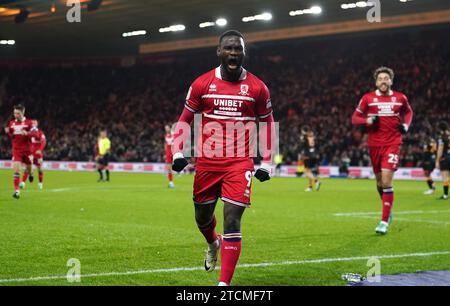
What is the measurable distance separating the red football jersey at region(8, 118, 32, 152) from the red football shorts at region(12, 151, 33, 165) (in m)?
0.10

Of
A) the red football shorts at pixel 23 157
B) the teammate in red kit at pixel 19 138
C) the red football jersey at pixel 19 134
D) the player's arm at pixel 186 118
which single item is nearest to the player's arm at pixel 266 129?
the player's arm at pixel 186 118

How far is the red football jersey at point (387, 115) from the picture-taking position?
11.9 meters

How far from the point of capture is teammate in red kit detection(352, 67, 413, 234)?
464 inches

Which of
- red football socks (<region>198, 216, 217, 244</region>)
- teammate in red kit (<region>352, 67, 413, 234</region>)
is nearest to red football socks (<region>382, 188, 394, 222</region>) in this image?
teammate in red kit (<region>352, 67, 413, 234</region>)

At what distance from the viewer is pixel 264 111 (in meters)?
7.27

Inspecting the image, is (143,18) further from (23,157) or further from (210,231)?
(210,231)

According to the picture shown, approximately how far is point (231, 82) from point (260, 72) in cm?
4182

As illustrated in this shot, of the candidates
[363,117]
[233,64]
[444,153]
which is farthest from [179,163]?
[444,153]

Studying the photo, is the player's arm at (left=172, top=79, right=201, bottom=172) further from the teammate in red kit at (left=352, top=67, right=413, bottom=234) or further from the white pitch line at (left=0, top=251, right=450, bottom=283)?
the teammate in red kit at (left=352, top=67, right=413, bottom=234)

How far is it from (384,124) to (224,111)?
567cm

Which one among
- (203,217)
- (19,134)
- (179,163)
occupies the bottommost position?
(203,217)

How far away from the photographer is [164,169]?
40969mm

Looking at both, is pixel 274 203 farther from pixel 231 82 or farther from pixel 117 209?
pixel 231 82

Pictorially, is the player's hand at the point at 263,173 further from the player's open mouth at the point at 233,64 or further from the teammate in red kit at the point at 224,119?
the player's open mouth at the point at 233,64
